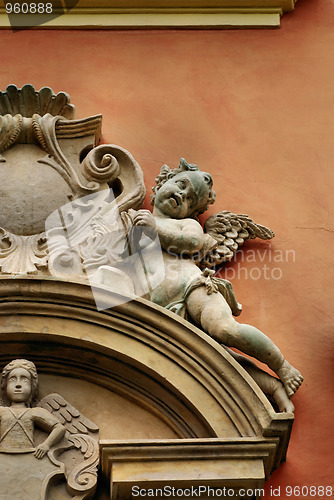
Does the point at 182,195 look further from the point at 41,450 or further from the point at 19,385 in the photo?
the point at 41,450

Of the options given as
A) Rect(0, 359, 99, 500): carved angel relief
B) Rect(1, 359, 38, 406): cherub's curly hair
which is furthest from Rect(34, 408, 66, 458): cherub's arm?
Rect(1, 359, 38, 406): cherub's curly hair

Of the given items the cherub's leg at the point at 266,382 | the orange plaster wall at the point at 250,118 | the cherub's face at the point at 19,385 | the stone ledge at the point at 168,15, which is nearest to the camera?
the cherub's face at the point at 19,385

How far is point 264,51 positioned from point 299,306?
Answer: 1.89 m

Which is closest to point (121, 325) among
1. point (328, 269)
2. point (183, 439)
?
point (183, 439)

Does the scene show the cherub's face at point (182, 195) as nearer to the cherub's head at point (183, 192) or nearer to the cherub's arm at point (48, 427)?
the cherub's head at point (183, 192)

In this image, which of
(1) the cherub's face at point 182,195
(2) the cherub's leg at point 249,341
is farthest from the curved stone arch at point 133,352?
(1) the cherub's face at point 182,195

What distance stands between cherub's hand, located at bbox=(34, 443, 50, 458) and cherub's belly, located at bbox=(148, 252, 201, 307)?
95cm

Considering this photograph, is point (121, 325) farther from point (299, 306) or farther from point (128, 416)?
point (299, 306)

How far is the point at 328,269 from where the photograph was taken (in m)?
6.68

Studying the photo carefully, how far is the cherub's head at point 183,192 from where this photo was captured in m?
6.59

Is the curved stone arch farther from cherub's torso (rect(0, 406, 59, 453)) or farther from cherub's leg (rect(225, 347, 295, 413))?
cherub's torso (rect(0, 406, 59, 453))

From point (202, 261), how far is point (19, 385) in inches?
49.1

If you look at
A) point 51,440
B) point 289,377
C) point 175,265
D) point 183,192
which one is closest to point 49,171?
point 183,192

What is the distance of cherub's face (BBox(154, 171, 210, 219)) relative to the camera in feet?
21.6
